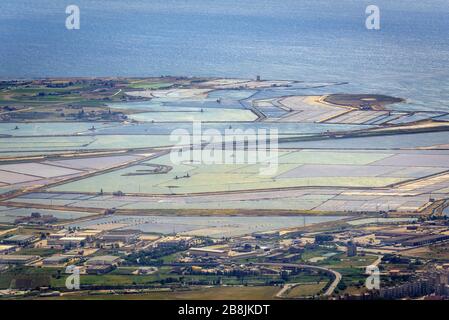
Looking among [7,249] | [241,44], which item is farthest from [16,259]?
[241,44]

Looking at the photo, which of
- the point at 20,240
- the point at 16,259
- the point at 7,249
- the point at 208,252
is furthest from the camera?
the point at 20,240

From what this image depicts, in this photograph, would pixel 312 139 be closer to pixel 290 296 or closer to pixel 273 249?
pixel 273 249

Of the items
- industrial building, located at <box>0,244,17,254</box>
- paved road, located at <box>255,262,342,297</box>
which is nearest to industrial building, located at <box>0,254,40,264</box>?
industrial building, located at <box>0,244,17,254</box>

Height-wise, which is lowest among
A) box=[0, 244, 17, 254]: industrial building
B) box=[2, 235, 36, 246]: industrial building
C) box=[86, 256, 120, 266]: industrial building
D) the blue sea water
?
box=[86, 256, 120, 266]: industrial building

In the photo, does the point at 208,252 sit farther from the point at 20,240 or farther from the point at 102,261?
the point at 20,240

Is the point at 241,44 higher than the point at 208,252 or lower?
higher

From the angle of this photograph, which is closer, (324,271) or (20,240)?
(324,271)

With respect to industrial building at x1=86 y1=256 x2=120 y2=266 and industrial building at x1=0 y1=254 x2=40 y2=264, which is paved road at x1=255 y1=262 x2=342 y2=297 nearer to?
industrial building at x1=86 y1=256 x2=120 y2=266

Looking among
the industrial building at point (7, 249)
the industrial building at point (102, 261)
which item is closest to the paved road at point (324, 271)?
the industrial building at point (102, 261)
